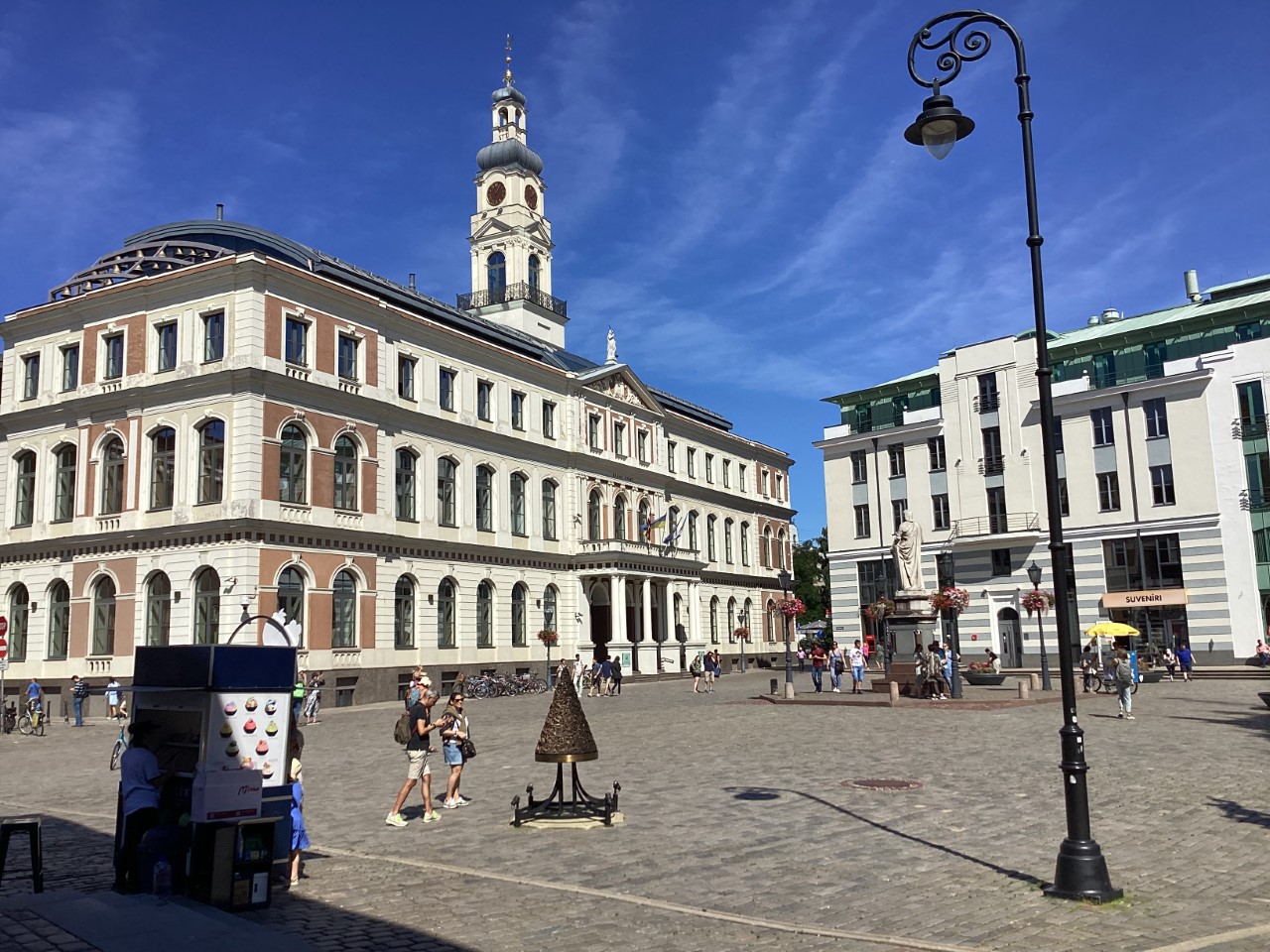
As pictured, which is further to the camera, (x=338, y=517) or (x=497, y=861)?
(x=338, y=517)

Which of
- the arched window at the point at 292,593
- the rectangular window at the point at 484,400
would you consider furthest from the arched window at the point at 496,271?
the arched window at the point at 292,593

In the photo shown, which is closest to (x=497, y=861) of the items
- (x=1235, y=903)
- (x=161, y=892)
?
(x=161, y=892)

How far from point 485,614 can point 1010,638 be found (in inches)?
1015

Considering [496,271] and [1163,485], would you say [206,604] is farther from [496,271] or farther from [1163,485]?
[1163,485]

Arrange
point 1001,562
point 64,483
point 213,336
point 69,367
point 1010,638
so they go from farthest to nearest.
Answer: point 1001,562, point 1010,638, point 69,367, point 64,483, point 213,336

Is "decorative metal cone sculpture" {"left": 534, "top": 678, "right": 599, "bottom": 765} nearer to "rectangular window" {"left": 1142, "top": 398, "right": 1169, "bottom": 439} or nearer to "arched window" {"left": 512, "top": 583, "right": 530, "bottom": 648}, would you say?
"arched window" {"left": 512, "top": 583, "right": 530, "bottom": 648}

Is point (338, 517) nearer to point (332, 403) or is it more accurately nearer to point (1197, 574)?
point (332, 403)

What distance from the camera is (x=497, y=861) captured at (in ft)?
38.8

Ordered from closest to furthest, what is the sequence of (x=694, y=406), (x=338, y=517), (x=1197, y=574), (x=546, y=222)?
(x=338, y=517)
(x=1197, y=574)
(x=546, y=222)
(x=694, y=406)

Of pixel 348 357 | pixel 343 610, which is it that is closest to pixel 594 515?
pixel 348 357

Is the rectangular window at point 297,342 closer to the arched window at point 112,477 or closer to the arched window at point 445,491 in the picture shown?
the arched window at point 112,477

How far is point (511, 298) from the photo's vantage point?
72.8 metres

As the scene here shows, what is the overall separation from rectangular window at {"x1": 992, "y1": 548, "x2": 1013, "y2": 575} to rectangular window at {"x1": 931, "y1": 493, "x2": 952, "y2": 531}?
12.4 ft

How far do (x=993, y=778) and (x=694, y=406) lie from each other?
6716 centimetres
